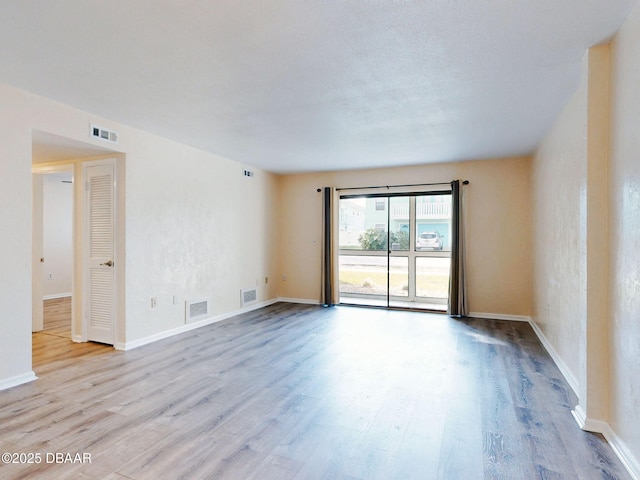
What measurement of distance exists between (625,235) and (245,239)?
5.10 m

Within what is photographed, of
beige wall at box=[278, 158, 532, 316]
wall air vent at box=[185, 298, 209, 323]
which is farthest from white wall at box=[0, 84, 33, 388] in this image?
beige wall at box=[278, 158, 532, 316]

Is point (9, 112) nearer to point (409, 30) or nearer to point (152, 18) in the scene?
point (152, 18)

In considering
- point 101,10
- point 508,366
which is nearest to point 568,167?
point 508,366

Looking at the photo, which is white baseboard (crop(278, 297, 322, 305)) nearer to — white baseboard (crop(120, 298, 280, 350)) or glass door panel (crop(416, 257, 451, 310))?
white baseboard (crop(120, 298, 280, 350))

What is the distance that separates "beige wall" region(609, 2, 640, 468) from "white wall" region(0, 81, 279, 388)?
442 centimetres

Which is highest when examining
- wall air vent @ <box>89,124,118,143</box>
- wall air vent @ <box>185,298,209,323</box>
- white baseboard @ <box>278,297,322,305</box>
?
wall air vent @ <box>89,124,118,143</box>

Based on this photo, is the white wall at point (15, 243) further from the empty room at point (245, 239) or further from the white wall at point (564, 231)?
the white wall at point (564, 231)

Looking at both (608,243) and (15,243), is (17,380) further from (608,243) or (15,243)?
(608,243)

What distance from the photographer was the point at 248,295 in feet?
20.3

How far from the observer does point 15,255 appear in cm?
306

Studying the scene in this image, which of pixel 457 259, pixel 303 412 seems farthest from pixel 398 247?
pixel 303 412

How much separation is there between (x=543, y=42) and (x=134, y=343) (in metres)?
4.74

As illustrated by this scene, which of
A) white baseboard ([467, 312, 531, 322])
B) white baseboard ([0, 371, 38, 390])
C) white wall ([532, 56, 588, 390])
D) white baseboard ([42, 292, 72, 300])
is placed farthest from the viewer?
white baseboard ([42, 292, 72, 300])

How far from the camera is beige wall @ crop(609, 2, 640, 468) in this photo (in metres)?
1.90
